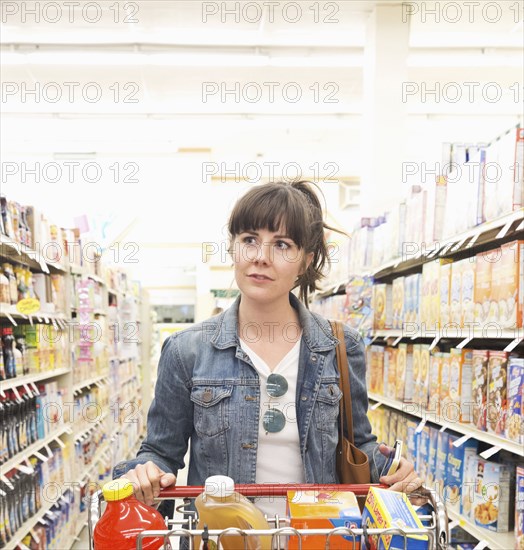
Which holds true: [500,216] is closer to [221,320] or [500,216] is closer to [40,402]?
[221,320]

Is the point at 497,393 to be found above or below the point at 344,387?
below

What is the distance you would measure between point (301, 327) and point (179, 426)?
14.9 inches

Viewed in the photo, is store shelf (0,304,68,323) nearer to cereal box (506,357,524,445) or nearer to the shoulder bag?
the shoulder bag

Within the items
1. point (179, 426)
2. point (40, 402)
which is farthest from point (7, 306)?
point (179, 426)

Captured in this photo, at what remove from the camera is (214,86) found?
6590mm

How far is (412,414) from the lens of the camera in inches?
127

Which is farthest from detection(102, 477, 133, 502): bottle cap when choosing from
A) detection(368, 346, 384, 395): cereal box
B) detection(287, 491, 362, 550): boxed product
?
detection(368, 346, 384, 395): cereal box

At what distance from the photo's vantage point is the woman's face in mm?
1207

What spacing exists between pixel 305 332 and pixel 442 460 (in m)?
1.66

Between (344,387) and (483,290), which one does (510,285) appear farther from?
(344,387)

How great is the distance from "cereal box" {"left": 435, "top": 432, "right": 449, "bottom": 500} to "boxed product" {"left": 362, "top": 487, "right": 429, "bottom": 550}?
5.88 feet

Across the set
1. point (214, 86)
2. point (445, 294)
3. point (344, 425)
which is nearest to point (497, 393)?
point (445, 294)

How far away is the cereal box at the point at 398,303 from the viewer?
3306 mm

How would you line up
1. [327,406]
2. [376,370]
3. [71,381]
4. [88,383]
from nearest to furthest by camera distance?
[327,406] < [376,370] < [71,381] < [88,383]
